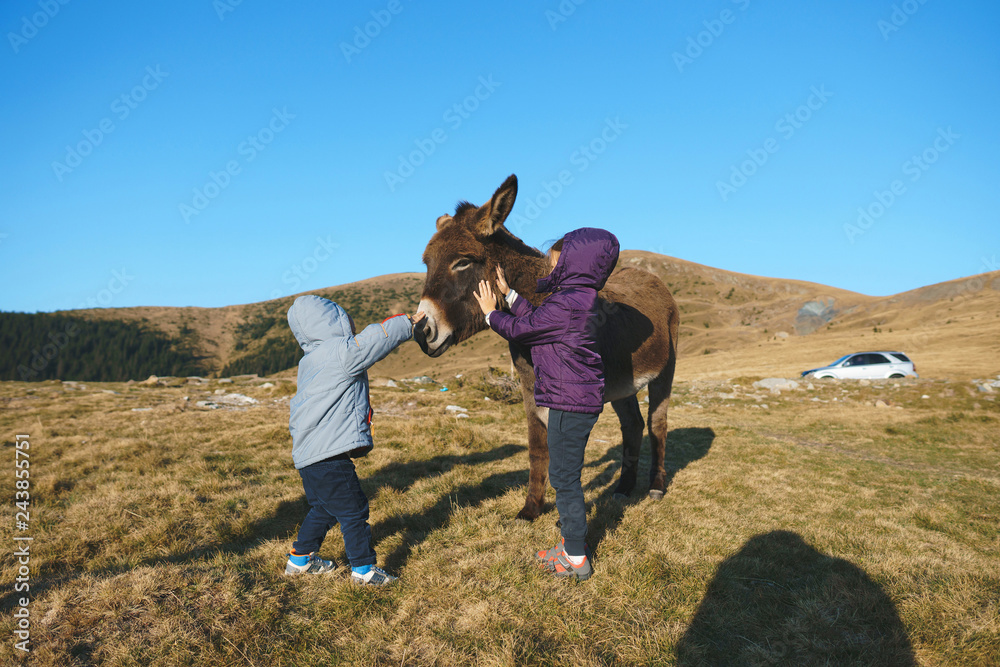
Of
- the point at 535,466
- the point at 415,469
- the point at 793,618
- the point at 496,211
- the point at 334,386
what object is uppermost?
the point at 496,211

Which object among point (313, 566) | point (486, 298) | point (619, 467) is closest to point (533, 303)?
point (486, 298)

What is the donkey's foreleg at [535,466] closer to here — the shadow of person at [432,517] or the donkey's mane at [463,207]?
the shadow of person at [432,517]

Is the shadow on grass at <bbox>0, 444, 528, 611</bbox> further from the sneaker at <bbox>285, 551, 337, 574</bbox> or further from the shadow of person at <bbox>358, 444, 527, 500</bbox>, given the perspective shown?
the sneaker at <bbox>285, 551, 337, 574</bbox>

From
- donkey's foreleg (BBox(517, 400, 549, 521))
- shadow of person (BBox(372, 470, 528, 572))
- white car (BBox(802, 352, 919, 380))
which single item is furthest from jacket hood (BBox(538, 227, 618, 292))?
white car (BBox(802, 352, 919, 380))

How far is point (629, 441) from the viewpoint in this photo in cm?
632

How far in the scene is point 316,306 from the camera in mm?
4172

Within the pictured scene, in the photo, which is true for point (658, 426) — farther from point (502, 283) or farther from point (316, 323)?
point (316, 323)

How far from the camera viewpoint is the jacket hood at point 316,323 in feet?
13.3

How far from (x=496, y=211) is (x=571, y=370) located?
1787 millimetres

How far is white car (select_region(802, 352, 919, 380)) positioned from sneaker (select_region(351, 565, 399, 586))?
2697 cm

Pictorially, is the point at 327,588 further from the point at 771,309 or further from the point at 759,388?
the point at 771,309

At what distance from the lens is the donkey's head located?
429 centimetres

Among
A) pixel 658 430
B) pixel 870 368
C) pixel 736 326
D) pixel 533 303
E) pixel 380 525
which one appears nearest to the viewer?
pixel 533 303

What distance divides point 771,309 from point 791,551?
323ft
